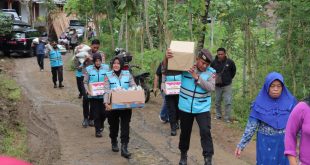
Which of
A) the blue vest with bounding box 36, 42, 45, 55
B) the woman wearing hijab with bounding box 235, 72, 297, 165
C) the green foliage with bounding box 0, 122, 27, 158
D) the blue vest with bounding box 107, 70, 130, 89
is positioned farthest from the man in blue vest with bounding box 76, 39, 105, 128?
the blue vest with bounding box 36, 42, 45, 55

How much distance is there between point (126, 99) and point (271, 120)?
2.86 metres

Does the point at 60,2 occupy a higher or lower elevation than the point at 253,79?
higher

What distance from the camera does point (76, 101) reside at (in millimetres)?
14180

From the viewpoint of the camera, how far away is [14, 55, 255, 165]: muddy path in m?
8.16

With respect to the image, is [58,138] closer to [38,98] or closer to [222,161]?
[222,161]

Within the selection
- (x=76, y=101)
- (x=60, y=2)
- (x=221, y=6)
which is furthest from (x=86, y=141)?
(x=60, y=2)

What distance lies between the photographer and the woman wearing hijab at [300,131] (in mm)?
4215

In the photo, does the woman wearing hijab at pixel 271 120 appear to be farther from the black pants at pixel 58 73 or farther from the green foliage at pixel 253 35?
the black pants at pixel 58 73

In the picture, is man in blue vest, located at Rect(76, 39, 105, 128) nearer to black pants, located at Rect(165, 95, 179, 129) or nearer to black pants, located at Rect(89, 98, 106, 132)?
black pants, located at Rect(89, 98, 106, 132)

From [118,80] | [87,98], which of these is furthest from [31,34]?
[118,80]

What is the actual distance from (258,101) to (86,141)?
4.92 meters

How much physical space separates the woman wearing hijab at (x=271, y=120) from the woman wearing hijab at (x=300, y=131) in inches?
31.9

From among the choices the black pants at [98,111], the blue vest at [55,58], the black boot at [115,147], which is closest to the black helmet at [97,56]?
the black pants at [98,111]

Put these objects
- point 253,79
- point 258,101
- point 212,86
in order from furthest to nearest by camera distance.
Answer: point 253,79
point 212,86
point 258,101
